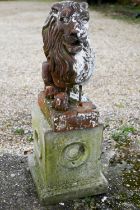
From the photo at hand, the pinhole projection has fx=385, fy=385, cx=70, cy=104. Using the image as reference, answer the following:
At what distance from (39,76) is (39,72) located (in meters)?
0.29

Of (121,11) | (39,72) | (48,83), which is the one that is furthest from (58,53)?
(121,11)

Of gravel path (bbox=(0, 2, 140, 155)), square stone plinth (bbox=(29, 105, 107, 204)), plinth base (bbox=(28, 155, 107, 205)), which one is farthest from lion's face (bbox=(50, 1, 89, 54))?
gravel path (bbox=(0, 2, 140, 155))

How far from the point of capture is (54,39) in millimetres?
3705

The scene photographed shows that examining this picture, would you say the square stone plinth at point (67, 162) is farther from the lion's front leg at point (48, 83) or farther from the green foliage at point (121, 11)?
the green foliage at point (121, 11)

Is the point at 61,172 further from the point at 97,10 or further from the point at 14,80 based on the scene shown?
the point at 97,10

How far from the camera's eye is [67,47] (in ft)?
12.0

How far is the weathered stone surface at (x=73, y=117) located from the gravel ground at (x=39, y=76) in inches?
37.3

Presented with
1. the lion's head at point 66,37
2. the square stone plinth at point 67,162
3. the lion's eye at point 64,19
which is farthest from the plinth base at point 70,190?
the lion's eye at point 64,19

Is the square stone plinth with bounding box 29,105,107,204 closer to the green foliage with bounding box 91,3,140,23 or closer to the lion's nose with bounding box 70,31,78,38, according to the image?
the lion's nose with bounding box 70,31,78,38

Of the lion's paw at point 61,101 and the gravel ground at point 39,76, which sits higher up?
the lion's paw at point 61,101

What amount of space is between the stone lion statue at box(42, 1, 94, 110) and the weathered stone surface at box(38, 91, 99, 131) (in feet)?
0.28

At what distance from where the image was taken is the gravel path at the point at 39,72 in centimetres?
650

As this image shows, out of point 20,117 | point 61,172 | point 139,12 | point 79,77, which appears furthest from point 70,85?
point 139,12

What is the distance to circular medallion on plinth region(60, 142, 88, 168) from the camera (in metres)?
4.08
